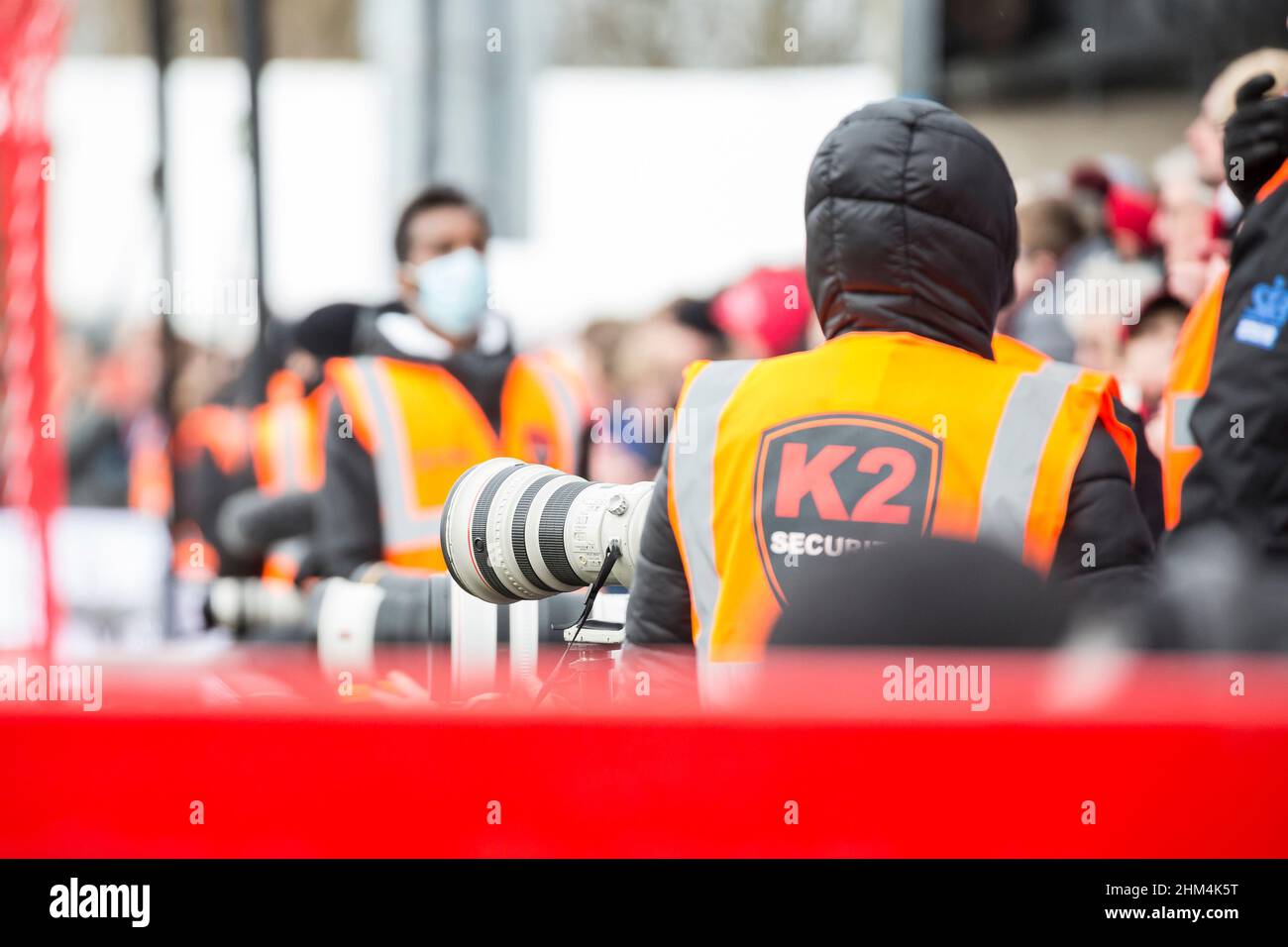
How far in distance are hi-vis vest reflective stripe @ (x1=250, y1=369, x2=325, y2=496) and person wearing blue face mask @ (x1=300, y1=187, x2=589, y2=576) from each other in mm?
1524

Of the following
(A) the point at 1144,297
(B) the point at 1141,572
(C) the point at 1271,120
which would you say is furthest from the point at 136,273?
(B) the point at 1141,572

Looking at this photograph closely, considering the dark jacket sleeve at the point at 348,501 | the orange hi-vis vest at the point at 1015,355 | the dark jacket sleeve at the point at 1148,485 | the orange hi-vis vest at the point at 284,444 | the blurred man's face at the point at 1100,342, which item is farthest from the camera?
the orange hi-vis vest at the point at 284,444

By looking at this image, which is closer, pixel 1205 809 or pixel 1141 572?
pixel 1205 809

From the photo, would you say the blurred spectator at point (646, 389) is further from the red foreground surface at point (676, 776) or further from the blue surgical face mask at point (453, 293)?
the red foreground surface at point (676, 776)

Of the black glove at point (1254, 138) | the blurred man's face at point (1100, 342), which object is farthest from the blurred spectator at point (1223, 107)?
the blurred man's face at point (1100, 342)

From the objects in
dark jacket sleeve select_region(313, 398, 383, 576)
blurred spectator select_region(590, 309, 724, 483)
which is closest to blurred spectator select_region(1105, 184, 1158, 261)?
blurred spectator select_region(590, 309, 724, 483)

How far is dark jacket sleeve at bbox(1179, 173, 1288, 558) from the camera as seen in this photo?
2.61 m

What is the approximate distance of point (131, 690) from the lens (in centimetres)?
111

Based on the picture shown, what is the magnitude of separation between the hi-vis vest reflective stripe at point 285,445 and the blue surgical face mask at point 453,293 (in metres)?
1.73

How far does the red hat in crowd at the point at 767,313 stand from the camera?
17.5 ft

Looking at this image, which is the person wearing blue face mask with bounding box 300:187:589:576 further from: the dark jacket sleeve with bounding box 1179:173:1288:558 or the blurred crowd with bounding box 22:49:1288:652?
the dark jacket sleeve with bounding box 1179:173:1288:558

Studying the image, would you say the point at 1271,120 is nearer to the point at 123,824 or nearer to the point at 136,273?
the point at 123,824

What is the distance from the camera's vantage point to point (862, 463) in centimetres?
189
